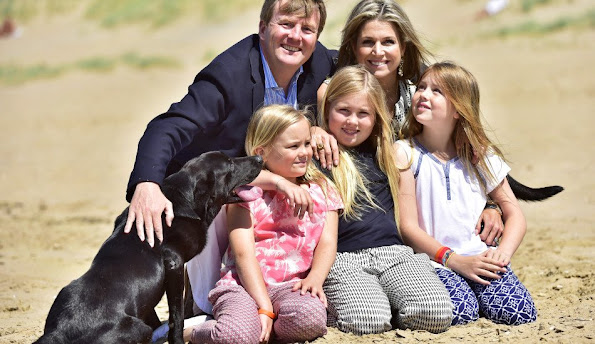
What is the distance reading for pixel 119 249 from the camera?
13.3ft

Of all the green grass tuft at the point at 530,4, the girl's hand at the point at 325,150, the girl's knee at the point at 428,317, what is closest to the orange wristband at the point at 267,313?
the girl's knee at the point at 428,317

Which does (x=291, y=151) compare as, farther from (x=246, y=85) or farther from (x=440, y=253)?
(x=440, y=253)

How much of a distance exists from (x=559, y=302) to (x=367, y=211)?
1.40 meters

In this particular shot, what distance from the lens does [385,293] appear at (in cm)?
446

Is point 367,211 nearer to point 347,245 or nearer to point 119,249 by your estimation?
point 347,245

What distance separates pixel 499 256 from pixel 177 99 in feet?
37.7

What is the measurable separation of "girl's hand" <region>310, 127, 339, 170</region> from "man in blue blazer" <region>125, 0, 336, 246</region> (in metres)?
0.41

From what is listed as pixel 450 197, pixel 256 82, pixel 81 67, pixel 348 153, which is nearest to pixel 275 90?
pixel 256 82

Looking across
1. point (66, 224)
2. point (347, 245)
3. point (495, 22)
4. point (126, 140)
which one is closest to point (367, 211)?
point (347, 245)

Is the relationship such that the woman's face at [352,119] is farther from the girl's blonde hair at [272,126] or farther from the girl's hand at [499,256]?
the girl's hand at [499,256]

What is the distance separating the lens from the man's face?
187 inches

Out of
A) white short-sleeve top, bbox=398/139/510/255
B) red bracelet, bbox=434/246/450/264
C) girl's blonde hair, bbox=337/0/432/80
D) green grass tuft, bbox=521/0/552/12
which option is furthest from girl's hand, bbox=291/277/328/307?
green grass tuft, bbox=521/0/552/12

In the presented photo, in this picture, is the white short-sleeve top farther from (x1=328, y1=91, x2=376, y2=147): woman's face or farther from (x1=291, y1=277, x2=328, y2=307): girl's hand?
(x1=291, y1=277, x2=328, y2=307): girl's hand

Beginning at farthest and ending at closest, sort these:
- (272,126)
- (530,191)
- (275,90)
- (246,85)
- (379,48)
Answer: (530,191), (379,48), (275,90), (246,85), (272,126)
